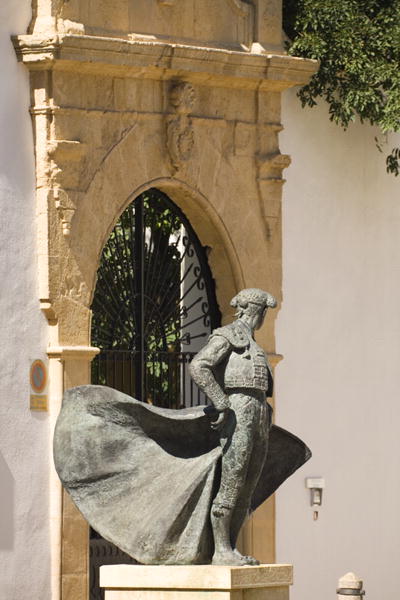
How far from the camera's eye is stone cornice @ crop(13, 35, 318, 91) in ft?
48.3

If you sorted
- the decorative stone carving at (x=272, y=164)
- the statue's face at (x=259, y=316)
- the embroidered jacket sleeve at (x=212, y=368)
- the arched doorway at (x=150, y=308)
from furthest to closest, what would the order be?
the decorative stone carving at (x=272, y=164) → the arched doorway at (x=150, y=308) → the statue's face at (x=259, y=316) → the embroidered jacket sleeve at (x=212, y=368)

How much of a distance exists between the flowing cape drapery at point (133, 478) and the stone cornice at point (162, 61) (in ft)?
9.74

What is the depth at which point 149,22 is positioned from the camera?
15570 mm

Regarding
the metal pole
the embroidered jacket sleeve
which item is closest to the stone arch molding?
the metal pole

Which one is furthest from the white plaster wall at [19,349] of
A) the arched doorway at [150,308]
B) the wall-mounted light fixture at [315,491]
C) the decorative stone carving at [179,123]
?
the wall-mounted light fixture at [315,491]

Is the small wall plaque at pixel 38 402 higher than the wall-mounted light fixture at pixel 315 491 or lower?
higher

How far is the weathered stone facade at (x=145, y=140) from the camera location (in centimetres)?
1487

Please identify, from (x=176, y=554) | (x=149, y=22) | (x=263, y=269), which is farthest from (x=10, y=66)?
(x=176, y=554)

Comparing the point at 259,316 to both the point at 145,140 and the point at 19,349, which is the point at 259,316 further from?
the point at 145,140

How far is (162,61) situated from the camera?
1545cm

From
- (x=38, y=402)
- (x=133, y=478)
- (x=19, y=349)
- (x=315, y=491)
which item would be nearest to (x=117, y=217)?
(x=19, y=349)

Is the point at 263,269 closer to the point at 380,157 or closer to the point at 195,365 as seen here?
the point at 380,157

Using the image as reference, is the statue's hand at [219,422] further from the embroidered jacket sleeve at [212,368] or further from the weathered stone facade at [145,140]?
the weathered stone facade at [145,140]

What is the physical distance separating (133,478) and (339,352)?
4614 millimetres
